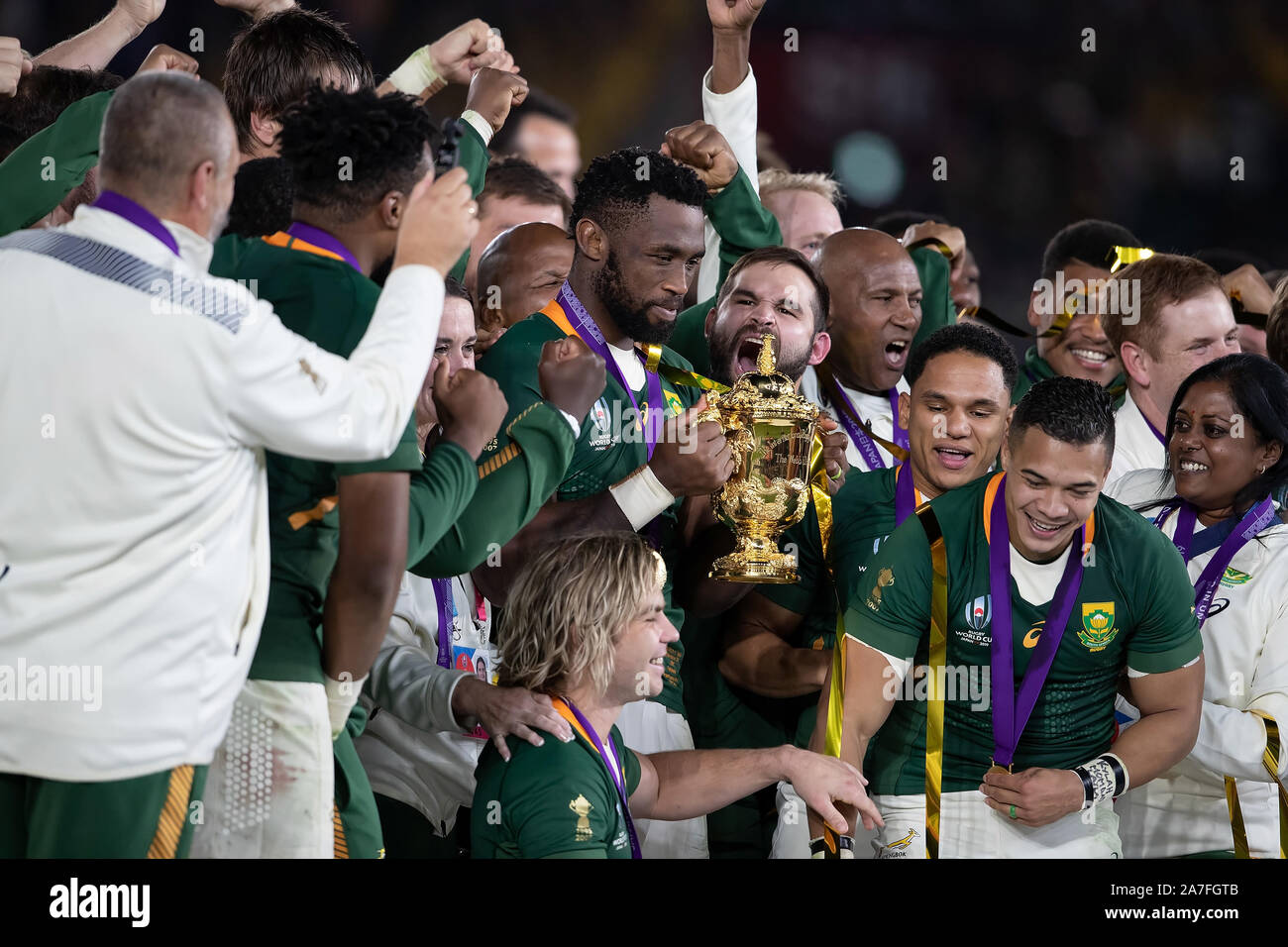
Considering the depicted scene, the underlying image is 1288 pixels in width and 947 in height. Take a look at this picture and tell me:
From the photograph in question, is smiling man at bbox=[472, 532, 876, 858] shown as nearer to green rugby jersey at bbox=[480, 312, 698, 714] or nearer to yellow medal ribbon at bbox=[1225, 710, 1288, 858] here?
green rugby jersey at bbox=[480, 312, 698, 714]

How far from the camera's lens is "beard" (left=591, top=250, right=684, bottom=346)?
3.33 metres

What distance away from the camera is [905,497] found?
347 cm

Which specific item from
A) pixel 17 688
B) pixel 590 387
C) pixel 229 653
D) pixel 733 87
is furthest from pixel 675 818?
pixel 733 87

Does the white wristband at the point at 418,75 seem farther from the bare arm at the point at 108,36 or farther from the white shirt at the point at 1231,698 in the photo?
the white shirt at the point at 1231,698

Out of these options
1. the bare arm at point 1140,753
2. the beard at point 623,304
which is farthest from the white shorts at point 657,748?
the beard at point 623,304

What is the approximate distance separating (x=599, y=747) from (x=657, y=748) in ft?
1.99

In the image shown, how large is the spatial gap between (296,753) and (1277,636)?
2.36 meters

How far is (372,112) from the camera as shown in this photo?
89.5 inches

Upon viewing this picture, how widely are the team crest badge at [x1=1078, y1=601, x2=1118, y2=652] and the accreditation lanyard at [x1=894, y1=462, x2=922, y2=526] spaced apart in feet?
1.70

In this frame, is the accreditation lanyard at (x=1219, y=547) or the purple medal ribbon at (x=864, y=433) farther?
the purple medal ribbon at (x=864, y=433)

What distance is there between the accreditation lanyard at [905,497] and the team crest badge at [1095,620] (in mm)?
519

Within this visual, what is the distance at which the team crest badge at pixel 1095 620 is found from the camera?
3.07 meters

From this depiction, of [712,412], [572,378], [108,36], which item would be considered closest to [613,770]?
[572,378]
